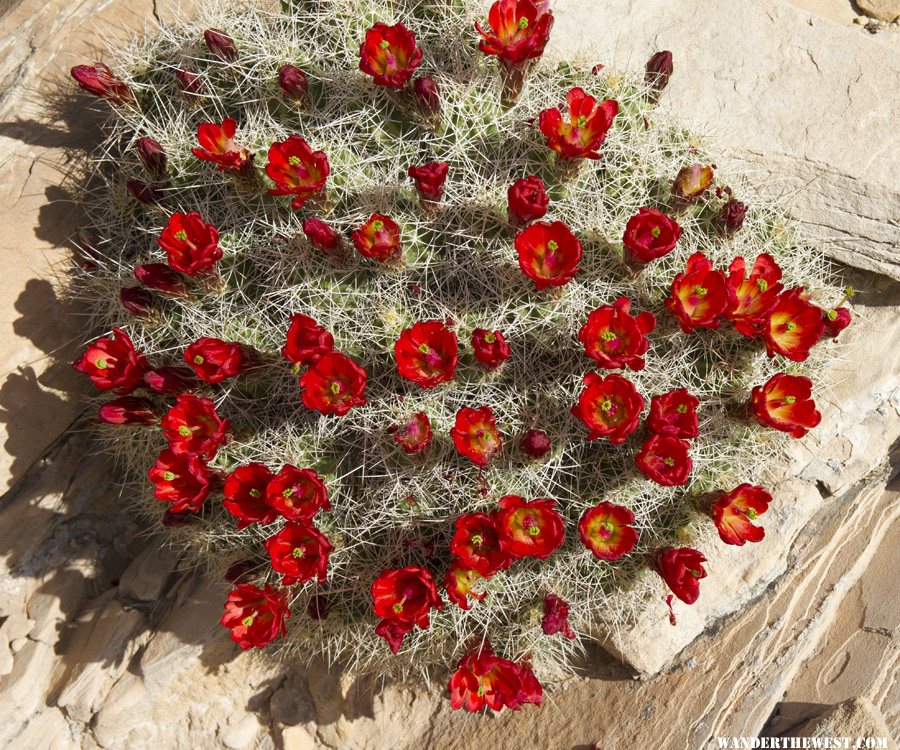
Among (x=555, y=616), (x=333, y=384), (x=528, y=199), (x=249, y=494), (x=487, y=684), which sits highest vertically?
(x=528, y=199)

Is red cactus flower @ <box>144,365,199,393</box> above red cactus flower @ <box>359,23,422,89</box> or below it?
below

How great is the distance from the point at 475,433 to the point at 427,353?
354mm

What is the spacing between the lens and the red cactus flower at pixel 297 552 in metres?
2.60

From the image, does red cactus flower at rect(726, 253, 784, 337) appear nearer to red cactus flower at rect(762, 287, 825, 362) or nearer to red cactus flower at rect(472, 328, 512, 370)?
red cactus flower at rect(762, 287, 825, 362)

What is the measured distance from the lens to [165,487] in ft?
9.00

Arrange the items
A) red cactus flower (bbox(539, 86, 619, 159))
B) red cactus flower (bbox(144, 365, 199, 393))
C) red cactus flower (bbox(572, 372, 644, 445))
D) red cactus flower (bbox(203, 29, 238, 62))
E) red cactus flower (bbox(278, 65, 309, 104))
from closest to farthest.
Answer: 1. red cactus flower (bbox(572, 372, 644, 445))
2. red cactus flower (bbox(539, 86, 619, 159))
3. red cactus flower (bbox(144, 365, 199, 393))
4. red cactus flower (bbox(278, 65, 309, 104))
5. red cactus flower (bbox(203, 29, 238, 62))

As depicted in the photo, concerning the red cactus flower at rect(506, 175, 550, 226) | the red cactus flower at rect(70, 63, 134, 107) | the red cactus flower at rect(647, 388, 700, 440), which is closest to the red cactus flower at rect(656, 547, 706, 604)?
the red cactus flower at rect(647, 388, 700, 440)

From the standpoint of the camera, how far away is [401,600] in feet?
8.73

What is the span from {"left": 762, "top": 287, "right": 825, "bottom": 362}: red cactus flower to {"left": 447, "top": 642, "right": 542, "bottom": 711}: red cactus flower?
1726 millimetres

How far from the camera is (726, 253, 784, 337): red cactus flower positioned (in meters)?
2.71

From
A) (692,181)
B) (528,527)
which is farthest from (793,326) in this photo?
(528,527)

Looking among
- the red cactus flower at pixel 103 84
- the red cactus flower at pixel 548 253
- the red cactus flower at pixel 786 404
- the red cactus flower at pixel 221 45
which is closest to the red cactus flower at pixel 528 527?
the red cactus flower at pixel 548 253

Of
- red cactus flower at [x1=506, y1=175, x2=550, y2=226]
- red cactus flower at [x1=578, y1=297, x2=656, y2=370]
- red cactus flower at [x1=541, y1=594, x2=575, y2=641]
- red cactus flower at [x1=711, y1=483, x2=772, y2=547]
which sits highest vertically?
red cactus flower at [x1=506, y1=175, x2=550, y2=226]

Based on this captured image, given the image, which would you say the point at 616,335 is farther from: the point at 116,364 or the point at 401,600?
the point at 116,364
